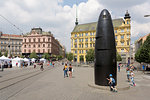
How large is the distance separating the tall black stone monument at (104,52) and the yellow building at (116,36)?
1514 inches

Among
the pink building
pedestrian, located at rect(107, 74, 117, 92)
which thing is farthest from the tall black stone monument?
the pink building

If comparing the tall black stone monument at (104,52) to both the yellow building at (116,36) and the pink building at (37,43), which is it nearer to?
the yellow building at (116,36)

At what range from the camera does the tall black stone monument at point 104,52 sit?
384 inches

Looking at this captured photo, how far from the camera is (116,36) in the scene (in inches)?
2400

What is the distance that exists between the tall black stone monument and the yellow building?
3845 centimetres

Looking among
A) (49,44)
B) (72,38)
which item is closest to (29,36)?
(49,44)

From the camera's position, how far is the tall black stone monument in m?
9.76

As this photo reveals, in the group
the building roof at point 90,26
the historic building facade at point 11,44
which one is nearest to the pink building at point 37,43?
the historic building facade at point 11,44

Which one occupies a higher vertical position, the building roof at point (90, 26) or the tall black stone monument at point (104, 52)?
the building roof at point (90, 26)

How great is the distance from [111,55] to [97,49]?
3.92 feet

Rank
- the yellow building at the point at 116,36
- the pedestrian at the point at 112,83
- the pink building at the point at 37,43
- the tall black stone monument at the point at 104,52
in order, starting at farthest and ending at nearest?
the pink building at the point at 37,43, the yellow building at the point at 116,36, the tall black stone monument at the point at 104,52, the pedestrian at the point at 112,83

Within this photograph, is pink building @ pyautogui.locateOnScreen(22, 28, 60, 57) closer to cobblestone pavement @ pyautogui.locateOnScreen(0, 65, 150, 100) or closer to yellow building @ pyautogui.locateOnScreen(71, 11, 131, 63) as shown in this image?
yellow building @ pyautogui.locateOnScreen(71, 11, 131, 63)

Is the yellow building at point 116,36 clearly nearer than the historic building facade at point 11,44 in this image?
Yes

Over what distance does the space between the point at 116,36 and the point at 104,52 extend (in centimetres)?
5439
